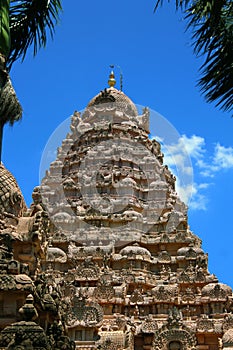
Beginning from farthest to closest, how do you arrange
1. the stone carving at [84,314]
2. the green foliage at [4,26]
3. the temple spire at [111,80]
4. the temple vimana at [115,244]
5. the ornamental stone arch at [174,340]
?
the temple spire at [111,80], the stone carving at [84,314], the ornamental stone arch at [174,340], the temple vimana at [115,244], the green foliage at [4,26]

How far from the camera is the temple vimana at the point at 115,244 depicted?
2277 cm

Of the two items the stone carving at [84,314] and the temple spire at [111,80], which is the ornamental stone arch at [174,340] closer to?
the stone carving at [84,314]

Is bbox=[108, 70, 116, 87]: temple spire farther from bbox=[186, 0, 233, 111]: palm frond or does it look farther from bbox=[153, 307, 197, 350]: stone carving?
bbox=[186, 0, 233, 111]: palm frond

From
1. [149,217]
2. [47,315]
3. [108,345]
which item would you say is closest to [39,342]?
[47,315]

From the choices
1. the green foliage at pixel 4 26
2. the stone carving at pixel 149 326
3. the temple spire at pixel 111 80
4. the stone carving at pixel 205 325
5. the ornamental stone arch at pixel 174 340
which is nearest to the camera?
the green foliage at pixel 4 26

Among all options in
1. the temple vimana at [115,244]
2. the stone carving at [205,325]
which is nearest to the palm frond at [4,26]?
the temple vimana at [115,244]

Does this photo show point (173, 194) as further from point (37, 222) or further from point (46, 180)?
point (37, 222)

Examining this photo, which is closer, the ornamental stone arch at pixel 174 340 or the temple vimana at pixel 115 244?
the temple vimana at pixel 115 244

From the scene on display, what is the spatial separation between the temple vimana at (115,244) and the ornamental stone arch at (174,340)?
5 cm

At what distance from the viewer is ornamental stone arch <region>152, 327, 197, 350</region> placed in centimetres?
3006

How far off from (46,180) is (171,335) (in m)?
23.6

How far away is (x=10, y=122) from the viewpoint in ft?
26.1

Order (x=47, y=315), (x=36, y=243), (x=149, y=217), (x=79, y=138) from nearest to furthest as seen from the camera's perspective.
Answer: (x=47, y=315), (x=36, y=243), (x=149, y=217), (x=79, y=138)

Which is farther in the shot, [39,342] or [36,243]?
[36,243]
